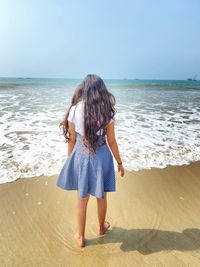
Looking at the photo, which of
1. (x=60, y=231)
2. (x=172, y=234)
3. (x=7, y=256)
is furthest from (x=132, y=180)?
(x=7, y=256)

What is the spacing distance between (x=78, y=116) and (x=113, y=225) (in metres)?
1.46

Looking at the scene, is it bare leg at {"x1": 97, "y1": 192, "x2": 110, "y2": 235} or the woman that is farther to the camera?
bare leg at {"x1": 97, "y1": 192, "x2": 110, "y2": 235}

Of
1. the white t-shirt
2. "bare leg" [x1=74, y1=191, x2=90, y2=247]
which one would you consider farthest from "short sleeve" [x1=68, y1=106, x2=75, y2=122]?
"bare leg" [x1=74, y1=191, x2=90, y2=247]

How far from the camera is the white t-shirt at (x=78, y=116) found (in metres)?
2.40

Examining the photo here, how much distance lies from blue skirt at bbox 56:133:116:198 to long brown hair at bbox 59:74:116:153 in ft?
0.29

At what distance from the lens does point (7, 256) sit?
2.54 m

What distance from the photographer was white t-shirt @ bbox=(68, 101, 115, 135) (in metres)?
2.40

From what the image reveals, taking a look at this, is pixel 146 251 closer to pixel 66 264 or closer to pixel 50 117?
pixel 66 264

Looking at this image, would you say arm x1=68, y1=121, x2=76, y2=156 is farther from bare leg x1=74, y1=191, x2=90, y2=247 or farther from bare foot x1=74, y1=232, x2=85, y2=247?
bare foot x1=74, y1=232, x2=85, y2=247

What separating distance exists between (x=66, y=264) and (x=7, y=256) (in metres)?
0.59

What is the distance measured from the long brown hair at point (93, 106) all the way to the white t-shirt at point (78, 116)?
4 centimetres

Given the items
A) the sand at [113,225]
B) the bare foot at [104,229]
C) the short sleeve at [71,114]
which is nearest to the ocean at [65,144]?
the sand at [113,225]

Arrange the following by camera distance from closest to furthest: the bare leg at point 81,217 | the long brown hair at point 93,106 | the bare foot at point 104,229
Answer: the long brown hair at point 93,106, the bare leg at point 81,217, the bare foot at point 104,229

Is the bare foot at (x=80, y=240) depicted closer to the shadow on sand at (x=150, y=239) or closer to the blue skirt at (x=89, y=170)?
the shadow on sand at (x=150, y=239)
